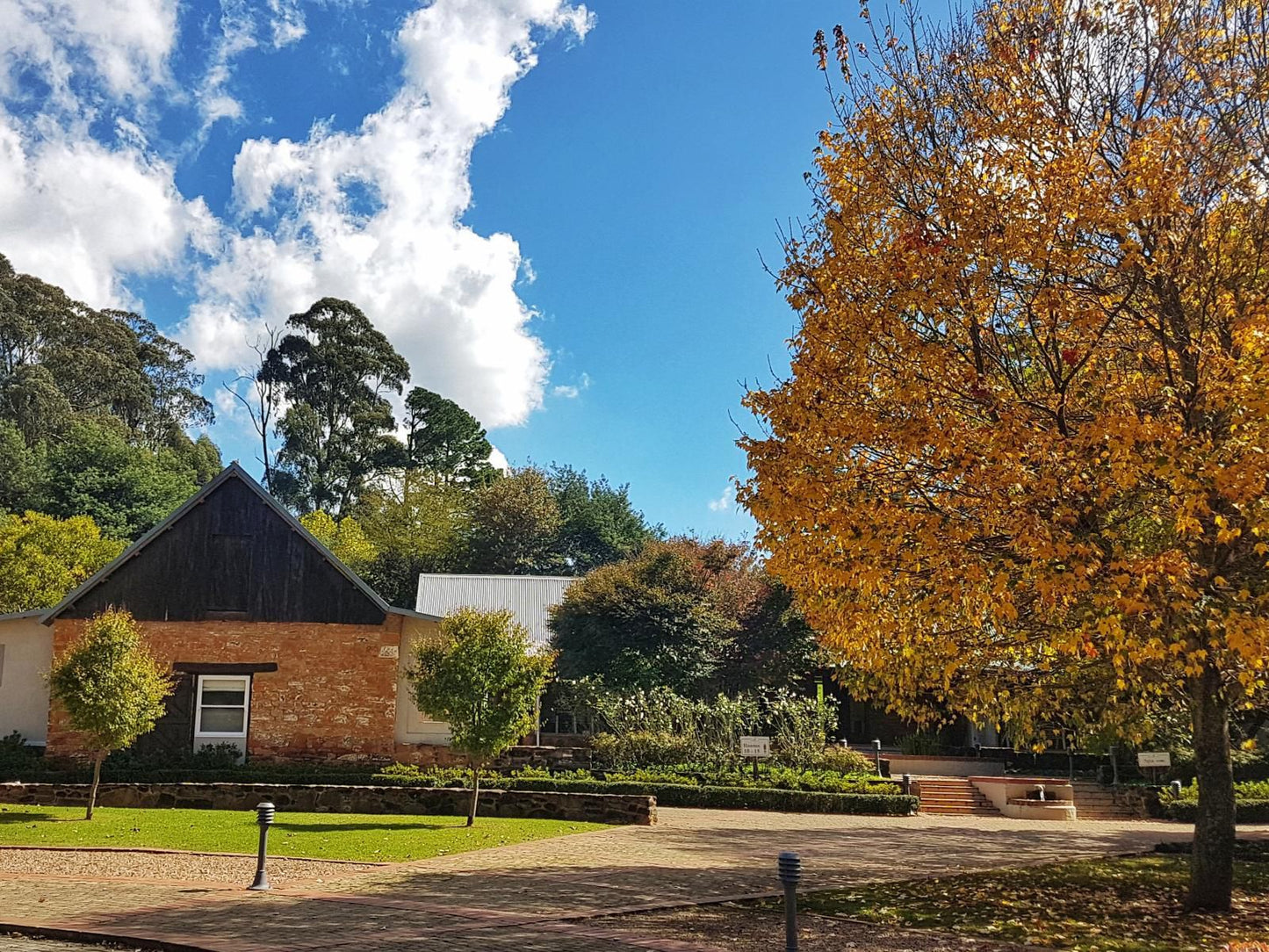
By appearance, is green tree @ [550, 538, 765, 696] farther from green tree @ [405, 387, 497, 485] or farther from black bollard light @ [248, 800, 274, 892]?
green tree @ [405, 387, 497, 485]

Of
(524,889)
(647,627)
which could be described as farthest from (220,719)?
(524,889)

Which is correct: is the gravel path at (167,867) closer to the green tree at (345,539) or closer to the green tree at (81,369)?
the green tree at (345,539)

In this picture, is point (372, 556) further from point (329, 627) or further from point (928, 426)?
point (928, 426)

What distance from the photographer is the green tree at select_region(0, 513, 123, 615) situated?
35156 mm

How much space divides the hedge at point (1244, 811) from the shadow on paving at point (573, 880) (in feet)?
13.4

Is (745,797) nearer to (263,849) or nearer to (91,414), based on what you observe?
(263,849)

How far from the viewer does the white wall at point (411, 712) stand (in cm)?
2598

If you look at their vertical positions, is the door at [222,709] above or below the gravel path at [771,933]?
above

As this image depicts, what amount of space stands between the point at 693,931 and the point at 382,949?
9.43 feet

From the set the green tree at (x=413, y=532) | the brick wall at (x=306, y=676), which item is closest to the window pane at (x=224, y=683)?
the brick wall at (x=306, y=676)

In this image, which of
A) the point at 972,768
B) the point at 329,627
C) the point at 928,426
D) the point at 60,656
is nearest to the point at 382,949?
the point at 928,426

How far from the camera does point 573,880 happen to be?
12219 mm

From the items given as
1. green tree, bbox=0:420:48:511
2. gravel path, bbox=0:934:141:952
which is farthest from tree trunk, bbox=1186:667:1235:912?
green tree, bbox=0:420:48:511

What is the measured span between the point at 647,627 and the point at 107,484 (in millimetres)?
34636
